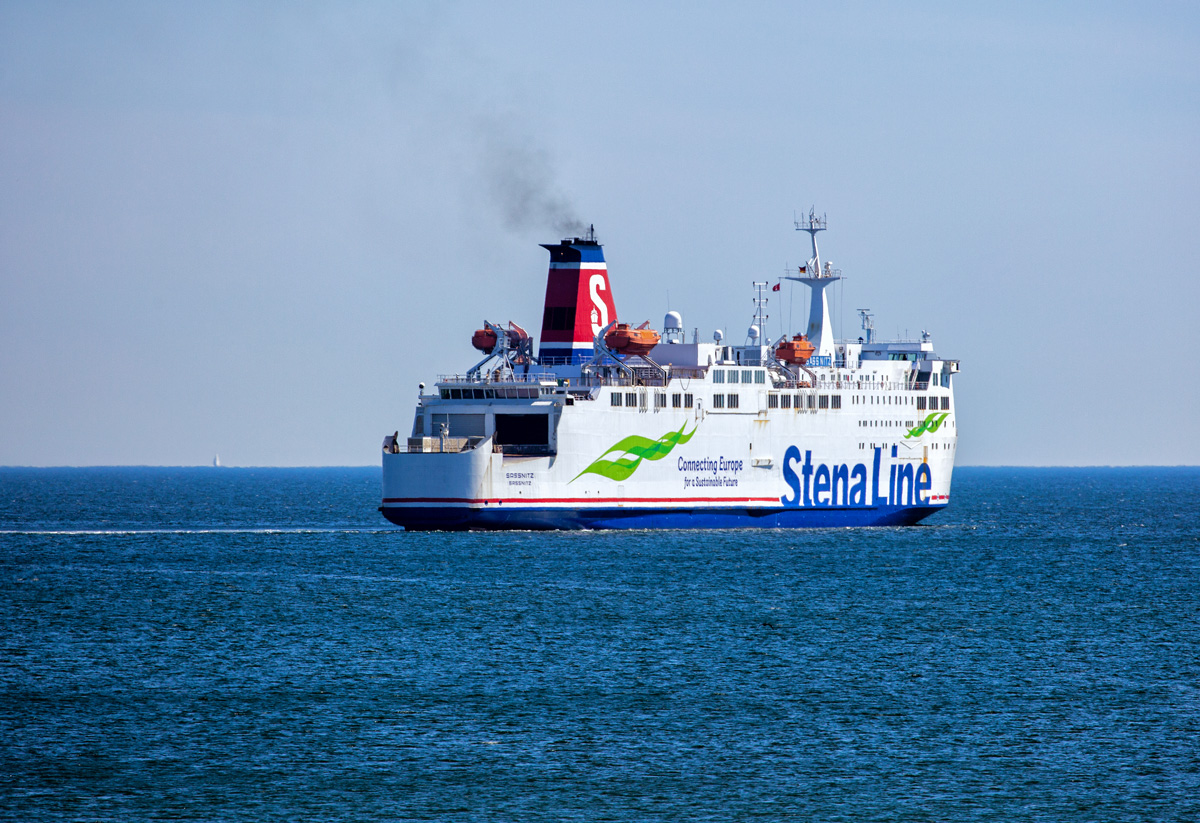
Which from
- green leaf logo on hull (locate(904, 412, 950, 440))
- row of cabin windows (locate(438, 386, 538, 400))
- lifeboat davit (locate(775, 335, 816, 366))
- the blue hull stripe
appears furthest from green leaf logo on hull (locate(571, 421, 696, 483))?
green leaf logo on hull (locate(904, 412, 950, 440))

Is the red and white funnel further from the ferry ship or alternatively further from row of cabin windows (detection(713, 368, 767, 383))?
row of cabin windows (detection(713, 368, 767, 383))

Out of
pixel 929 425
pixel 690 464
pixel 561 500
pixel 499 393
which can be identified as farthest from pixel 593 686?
pixel 929 425

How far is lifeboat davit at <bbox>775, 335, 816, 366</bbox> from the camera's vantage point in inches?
2670

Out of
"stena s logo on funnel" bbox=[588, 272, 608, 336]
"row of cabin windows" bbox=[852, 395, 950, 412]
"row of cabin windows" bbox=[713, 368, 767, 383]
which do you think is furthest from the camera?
"row of cabin windows" bbox=[852, 395, 950, 412]

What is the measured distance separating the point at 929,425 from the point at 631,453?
1758cm

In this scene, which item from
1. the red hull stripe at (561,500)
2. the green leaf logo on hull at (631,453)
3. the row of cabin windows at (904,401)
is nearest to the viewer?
the red hull stripe at (561,500)

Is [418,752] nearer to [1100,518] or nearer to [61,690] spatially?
[61,690]

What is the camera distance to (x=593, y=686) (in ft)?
108

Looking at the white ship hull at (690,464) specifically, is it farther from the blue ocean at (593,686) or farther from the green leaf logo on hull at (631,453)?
the blue ocean at (593,686)

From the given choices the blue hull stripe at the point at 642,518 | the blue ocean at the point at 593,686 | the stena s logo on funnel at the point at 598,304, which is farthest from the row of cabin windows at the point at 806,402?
the stena s logo on funnel at the point at 598,304

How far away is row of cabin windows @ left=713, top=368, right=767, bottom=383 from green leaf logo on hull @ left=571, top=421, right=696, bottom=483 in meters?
3.20

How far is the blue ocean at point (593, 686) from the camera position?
968 inches

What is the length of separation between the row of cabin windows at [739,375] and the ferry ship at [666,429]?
76 millimetres

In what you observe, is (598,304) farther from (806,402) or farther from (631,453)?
(806,402)
